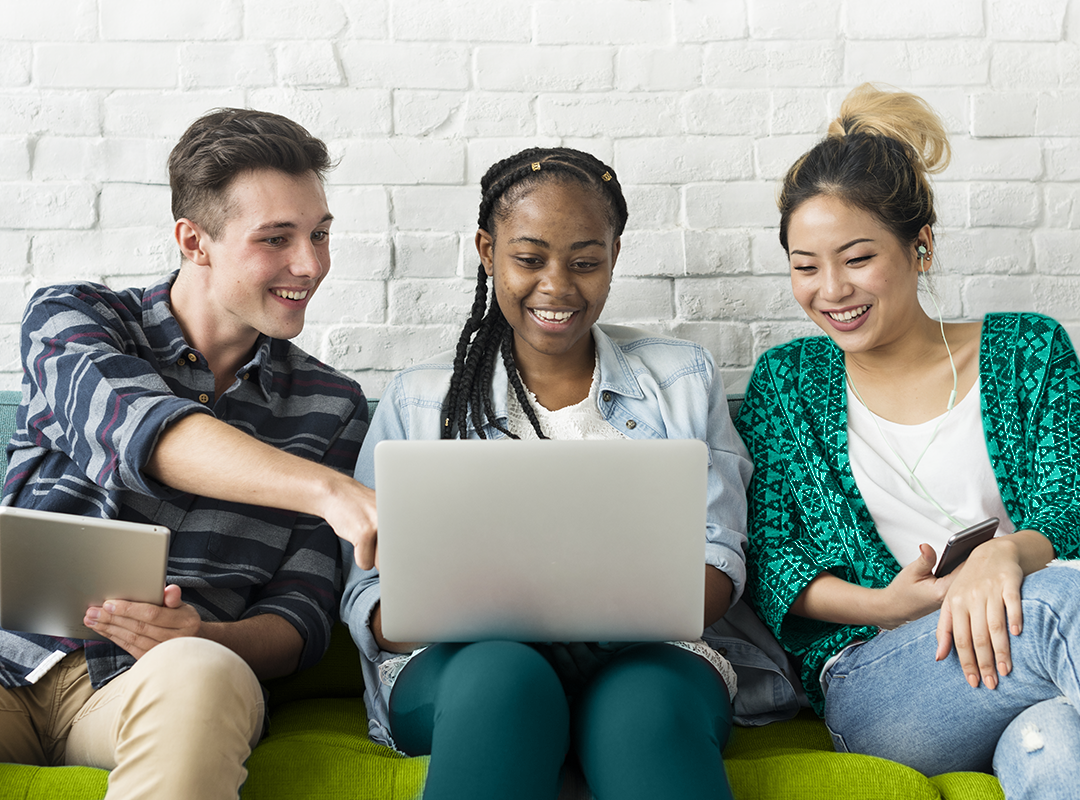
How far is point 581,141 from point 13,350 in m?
1.21

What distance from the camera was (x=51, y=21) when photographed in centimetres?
181

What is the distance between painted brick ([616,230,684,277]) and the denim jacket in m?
0.29

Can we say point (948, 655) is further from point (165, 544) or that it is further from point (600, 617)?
point (165, 544)

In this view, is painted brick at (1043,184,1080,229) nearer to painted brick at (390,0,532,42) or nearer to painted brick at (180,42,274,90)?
painted brick at (390,0,532,42)

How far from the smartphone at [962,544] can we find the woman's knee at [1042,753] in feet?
0.66

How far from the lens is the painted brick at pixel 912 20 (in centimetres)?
189

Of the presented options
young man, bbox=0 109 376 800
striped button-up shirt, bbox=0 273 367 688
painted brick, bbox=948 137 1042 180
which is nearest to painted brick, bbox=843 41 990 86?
painted brick, bbox=948 137 1042 180

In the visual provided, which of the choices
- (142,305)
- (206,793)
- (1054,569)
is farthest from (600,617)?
(142,305)

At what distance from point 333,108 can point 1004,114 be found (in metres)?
1.36

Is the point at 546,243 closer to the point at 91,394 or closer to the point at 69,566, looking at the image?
the point at 91,394

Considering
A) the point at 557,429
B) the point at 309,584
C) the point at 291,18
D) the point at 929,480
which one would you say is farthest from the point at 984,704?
the point at 291,18

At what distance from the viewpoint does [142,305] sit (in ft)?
4.91

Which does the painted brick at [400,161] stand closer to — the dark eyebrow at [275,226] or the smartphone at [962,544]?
the dark eyebrow at [275,226]

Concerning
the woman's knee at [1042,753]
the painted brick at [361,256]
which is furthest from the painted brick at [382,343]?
the woman's knee at [1042,753]
